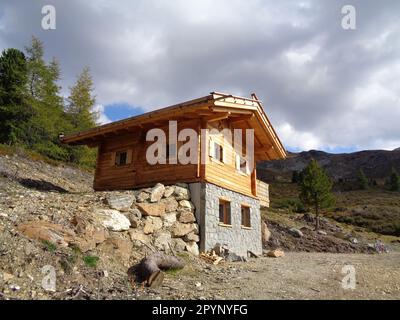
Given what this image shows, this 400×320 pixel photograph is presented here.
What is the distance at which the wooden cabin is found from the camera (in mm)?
13922

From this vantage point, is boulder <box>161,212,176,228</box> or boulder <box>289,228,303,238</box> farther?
boulder <box>289,228,303,238</box>

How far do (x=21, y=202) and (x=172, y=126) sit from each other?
24.7ft

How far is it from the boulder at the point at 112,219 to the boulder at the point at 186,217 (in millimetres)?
2666

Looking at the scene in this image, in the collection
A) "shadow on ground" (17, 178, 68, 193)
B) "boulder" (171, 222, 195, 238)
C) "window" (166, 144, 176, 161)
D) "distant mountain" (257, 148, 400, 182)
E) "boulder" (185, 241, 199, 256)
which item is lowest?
"boulder" (185, 241, 199, 256)

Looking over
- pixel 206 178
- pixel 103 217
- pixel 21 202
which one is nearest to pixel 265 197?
pixel 206 178

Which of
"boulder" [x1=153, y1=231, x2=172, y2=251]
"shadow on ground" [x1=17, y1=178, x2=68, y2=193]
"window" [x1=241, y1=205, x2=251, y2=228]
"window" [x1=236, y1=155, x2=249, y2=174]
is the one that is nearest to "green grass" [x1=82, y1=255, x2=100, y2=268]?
"boulder" [x1=153, y1=231, x2=172, y2=251]

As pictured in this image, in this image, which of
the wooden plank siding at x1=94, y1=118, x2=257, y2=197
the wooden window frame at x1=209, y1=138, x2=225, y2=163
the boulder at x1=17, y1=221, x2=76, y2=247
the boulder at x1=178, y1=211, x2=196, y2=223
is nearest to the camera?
the boulder at x1=17, y1=221, x2=76, y2=247

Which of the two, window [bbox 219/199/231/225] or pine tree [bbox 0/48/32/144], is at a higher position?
pine tree [bbox 0/48/32/144]

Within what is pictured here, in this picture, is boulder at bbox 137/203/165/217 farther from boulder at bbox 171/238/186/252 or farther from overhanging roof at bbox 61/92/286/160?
overhanging roof at bbox 61/92/286/160

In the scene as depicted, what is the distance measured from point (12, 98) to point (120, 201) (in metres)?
26.3

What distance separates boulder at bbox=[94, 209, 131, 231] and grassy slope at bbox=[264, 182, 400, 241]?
84.5 ft

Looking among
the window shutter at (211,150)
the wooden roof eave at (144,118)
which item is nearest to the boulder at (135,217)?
the window shutter at (211,150)

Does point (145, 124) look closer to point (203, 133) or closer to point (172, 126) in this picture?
point (172, 126)

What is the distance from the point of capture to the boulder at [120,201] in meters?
10.9
